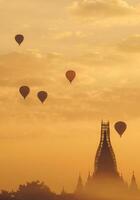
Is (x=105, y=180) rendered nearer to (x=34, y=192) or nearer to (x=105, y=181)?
(x=105, y=181)

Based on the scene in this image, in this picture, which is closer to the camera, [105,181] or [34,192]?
[34,192]

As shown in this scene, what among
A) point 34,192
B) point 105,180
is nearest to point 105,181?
point 105,180

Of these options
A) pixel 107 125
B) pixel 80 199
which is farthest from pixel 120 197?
pixel 107 125

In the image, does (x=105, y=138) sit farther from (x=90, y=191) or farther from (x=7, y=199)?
(x=7, y=199)

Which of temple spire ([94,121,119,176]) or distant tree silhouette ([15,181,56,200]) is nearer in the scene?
distant tree silhouette ([15,181,56,200])

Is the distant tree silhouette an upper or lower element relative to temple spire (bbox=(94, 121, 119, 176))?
lower
